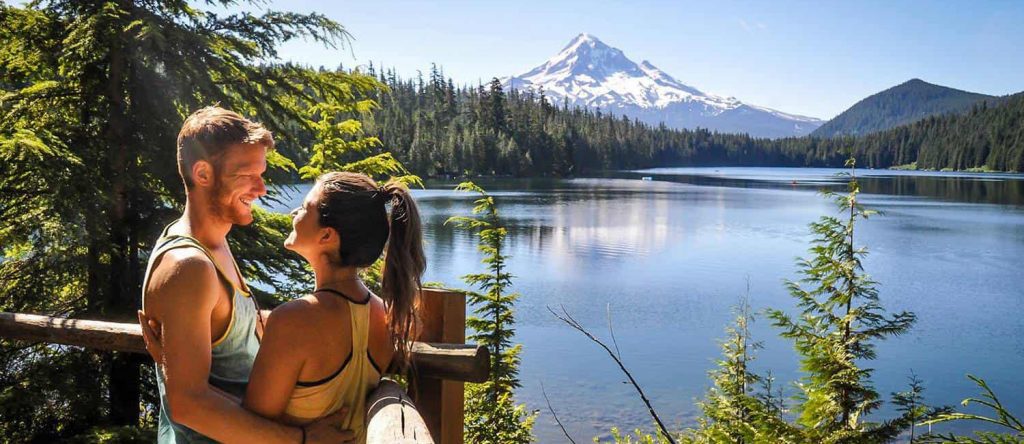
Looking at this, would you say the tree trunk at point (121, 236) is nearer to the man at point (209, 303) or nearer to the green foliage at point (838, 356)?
the man at point (209, 303)

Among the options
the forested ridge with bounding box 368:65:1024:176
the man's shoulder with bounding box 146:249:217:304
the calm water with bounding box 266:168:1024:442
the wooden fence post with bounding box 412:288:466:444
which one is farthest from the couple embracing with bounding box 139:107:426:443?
the forested ridge with bounding box 368:65:1024:176

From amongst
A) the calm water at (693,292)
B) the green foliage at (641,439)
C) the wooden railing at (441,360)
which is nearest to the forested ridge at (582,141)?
the calm water at (693,292)

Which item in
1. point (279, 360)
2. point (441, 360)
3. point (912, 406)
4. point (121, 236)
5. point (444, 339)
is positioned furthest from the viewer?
point (121, 236)

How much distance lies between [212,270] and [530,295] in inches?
795

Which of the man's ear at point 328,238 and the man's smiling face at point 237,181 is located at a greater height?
the man's smiling face at point 237,181

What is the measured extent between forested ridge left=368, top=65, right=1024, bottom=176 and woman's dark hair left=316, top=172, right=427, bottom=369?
64585 mm

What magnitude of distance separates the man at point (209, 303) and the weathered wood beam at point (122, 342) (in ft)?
1.37

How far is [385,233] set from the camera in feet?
6.53

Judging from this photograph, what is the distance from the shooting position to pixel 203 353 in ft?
5.76

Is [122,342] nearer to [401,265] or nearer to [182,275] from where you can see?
[182,275]

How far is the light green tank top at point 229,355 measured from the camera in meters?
1.87

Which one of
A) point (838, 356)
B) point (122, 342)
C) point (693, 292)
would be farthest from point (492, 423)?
point (693, 292)

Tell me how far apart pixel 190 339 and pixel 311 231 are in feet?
1.32

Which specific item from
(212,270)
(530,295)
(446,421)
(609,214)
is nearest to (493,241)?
(446,421)
